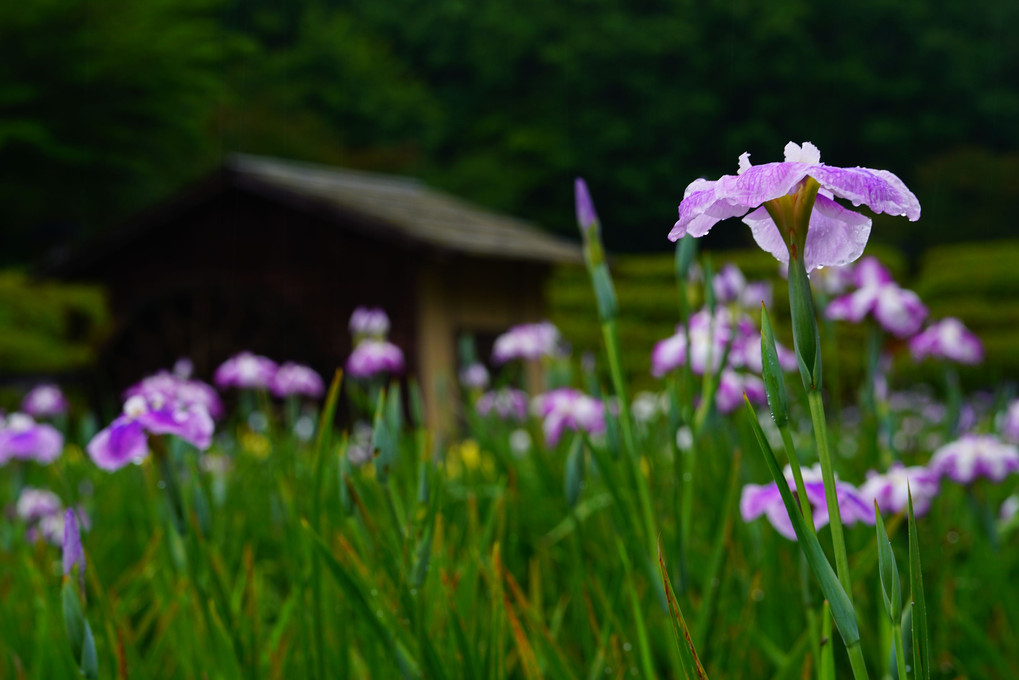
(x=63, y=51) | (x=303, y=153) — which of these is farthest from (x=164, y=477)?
(x=303, y=153)

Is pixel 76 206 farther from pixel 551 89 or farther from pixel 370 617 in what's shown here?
pixel 370 617

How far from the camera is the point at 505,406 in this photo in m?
3.32

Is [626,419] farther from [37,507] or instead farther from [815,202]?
[37,507]

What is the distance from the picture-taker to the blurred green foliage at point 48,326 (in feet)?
37.9

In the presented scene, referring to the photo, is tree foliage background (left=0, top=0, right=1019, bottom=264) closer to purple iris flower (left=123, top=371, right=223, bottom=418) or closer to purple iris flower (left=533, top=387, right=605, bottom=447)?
purple iris flower (left=123, top=371, right=223, bottom=418)

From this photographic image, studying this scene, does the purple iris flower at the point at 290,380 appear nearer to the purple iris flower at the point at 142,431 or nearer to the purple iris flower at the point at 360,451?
the purple iris flower at the point at 360,451

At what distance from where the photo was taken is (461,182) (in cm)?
2516

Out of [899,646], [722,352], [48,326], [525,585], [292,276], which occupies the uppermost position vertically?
[292,276]

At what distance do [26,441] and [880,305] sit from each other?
1.75 m

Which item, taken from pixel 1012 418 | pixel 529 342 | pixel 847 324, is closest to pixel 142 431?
pixel 1012 418

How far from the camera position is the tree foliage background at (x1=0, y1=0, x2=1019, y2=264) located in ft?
73.9

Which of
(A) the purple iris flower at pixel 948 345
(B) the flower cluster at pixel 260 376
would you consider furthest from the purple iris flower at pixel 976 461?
(B) the flower cluster at pixel 260 376

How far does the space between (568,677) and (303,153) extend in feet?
79.8

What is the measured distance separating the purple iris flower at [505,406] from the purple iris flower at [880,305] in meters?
1.20
